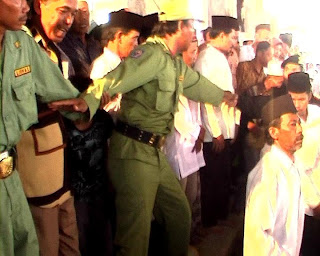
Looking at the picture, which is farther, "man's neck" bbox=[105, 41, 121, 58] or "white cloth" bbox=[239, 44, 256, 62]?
"white cloth" bbox=[239, 44, 256, 62]

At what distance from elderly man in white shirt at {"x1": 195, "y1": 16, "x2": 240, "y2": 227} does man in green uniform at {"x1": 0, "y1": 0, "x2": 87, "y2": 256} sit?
0.49 metres

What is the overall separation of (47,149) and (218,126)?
53 centimetres

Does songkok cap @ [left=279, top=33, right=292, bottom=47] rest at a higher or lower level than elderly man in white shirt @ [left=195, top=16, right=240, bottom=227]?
higher

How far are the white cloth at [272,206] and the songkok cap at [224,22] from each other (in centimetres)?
39

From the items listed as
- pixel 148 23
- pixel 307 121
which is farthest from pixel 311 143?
pixel 148 23

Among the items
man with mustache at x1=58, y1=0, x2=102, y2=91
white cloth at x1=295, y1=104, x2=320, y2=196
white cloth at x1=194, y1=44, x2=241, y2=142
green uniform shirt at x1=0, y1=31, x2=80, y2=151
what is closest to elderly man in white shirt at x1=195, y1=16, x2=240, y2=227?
white cloth at x1=194, y1=44, x2=241, y2=142

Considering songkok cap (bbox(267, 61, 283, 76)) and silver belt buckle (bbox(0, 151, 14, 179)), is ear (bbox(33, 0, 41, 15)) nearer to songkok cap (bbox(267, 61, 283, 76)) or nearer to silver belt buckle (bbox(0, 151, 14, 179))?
silver belt buckle (bbox(0, 151, 14, 179))

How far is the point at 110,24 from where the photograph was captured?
1210 millimetres

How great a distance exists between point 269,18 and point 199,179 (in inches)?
20.7

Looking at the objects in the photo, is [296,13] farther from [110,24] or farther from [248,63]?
[110,24]

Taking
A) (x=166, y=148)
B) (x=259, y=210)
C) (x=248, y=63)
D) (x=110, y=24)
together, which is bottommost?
(x=259, y=210)

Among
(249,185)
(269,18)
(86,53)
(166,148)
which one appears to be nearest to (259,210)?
(249,185)

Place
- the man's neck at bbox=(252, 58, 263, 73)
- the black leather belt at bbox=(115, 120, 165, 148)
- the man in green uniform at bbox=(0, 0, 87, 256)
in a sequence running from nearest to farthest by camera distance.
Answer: the man in green uniform at bbox=(0, 0, 87, 256), the black leather belt at bbox=(115, 120, 165, 148), the man's neck at bbox=(252, 58, 263, 73)

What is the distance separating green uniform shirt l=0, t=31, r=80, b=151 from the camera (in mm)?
966
